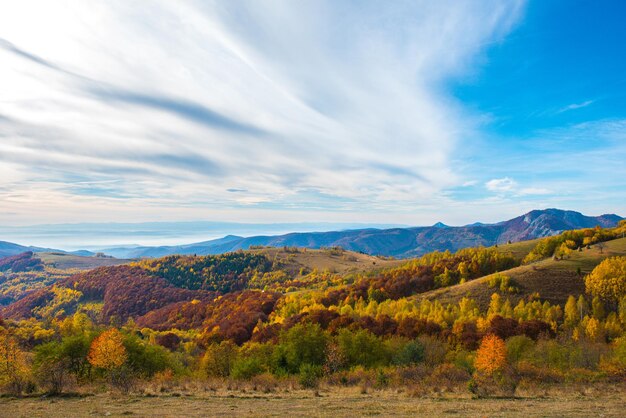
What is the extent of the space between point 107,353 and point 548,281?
127 m

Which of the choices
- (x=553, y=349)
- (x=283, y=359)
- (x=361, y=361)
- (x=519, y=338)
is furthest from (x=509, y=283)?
(x=283, y=359)

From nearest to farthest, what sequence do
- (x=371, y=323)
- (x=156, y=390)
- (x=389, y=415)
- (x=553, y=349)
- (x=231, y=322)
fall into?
(x=389, y=415) → (x=156, y=390) → (x=553, y=349) → (x=371, y=323) → (x=231, y=322)

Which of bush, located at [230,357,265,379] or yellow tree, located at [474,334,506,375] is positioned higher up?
yellow tree, located at [474,334,506,375]

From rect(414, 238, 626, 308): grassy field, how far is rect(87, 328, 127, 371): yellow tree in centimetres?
10078

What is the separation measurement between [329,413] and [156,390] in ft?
65.8

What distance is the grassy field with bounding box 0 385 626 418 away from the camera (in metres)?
25.3

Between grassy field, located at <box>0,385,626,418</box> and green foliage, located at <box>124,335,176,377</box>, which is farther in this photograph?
green foliage, located at <box>124,335,176,377</box>

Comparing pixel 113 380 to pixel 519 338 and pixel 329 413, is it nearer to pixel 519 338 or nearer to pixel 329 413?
pixel 329 413

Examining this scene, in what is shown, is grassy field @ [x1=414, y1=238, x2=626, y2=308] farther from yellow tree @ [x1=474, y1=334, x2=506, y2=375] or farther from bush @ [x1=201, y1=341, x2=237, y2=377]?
bush @ [x1=201, y1=341, x2=237, y2=377]

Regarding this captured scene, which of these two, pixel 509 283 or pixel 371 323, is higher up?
pixel 509 283

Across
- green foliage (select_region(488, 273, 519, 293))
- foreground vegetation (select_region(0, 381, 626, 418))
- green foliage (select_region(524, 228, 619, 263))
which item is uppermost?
green foliage (select_region(524, 228, 619, 263))

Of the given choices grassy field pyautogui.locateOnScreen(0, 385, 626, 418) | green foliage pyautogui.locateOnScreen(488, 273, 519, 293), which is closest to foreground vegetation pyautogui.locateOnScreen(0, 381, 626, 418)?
grassy field pyautogui.locateOnScreen(0, 385, 626, 418)

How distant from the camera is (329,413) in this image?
25.3 metres

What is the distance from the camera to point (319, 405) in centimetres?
2845
